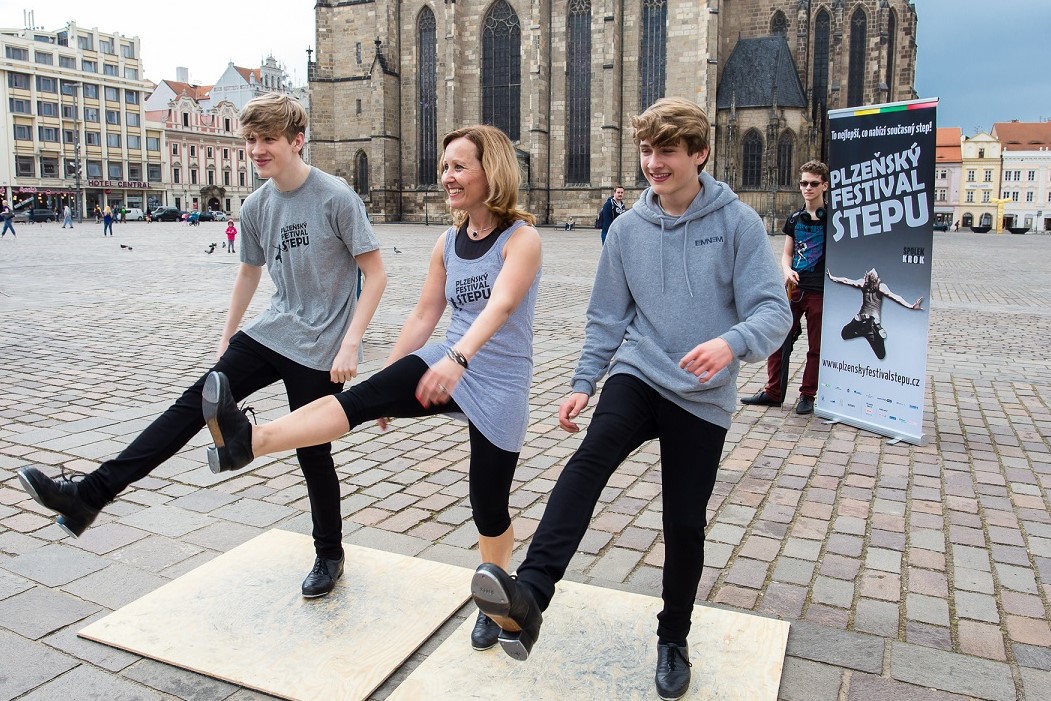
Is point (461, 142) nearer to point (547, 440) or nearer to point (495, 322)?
point (495, 322)

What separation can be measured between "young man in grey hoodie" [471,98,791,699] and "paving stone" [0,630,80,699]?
1.78m

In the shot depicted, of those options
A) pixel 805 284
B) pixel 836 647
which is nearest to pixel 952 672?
pixel 836 647

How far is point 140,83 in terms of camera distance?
8362 centimetres

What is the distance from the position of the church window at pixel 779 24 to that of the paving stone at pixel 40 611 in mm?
52471

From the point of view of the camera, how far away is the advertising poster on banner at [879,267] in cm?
603

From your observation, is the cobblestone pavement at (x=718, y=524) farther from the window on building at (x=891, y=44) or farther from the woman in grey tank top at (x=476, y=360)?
the window on building at (x=891, y=44)

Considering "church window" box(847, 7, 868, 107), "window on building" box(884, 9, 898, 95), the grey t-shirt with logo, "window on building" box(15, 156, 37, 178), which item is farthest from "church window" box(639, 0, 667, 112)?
"window on building" box(15, 156, 37, 178)

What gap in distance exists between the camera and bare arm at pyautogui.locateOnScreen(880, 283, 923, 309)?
614 cm

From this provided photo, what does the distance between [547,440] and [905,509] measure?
230 cm

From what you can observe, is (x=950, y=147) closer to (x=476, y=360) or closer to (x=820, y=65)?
(x=820, y=65)

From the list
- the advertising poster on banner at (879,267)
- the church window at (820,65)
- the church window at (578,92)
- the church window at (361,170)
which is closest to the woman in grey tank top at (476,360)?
the advertising poster on banner at (879,267)

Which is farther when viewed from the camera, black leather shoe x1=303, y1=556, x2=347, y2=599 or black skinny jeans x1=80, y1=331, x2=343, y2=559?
black leather shoe x1=303, y1=556, x2=347, y2=599

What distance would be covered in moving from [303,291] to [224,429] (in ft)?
2.87

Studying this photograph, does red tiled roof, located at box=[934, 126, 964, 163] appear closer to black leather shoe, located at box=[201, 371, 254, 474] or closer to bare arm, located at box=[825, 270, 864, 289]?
bare arm, located at box=[825, 270, 864, 289]
